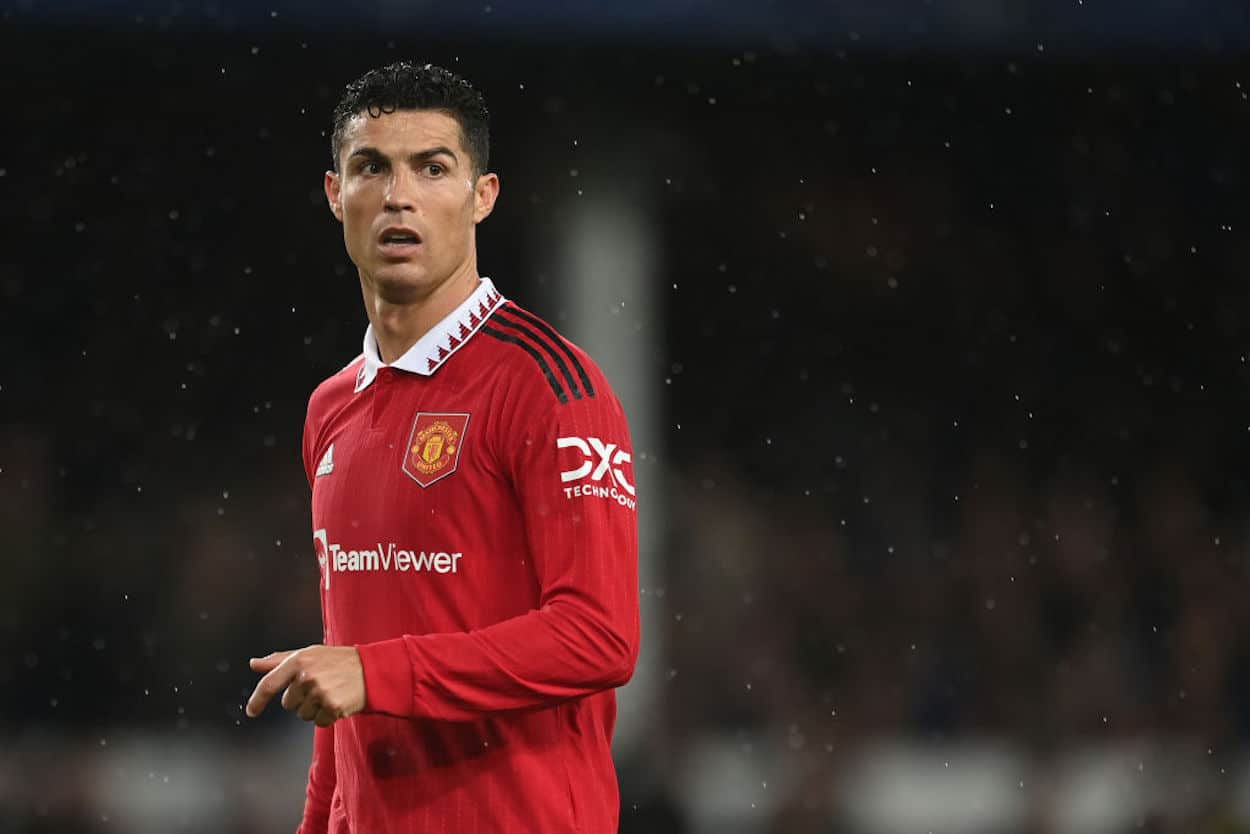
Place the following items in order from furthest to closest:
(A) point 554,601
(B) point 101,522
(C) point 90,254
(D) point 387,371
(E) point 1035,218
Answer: (E) point 1035,218, (C) point 90,254, (B) point 101,522, (D) point 387,371, (A) point 554,601

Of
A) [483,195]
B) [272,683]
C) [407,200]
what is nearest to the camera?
[272,683]

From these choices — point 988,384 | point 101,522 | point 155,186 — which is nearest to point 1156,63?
point 988,384

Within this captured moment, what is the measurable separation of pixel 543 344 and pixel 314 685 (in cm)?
54

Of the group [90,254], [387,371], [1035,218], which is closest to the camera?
[387,371]

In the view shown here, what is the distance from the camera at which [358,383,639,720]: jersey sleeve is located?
187 centimetres

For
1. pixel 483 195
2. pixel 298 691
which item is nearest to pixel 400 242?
pixel 483 195

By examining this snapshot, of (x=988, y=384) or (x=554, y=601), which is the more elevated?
(x=988, y=384)

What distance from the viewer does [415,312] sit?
2.21m

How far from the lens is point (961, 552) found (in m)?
6.73

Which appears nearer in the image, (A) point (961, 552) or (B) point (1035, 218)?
(A) point (961, 552)

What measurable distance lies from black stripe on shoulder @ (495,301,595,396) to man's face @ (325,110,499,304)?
9 centimetres

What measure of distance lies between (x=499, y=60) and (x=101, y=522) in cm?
241

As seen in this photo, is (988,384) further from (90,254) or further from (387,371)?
(387,371)

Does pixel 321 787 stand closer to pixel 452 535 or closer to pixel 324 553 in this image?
pixel 324 553
